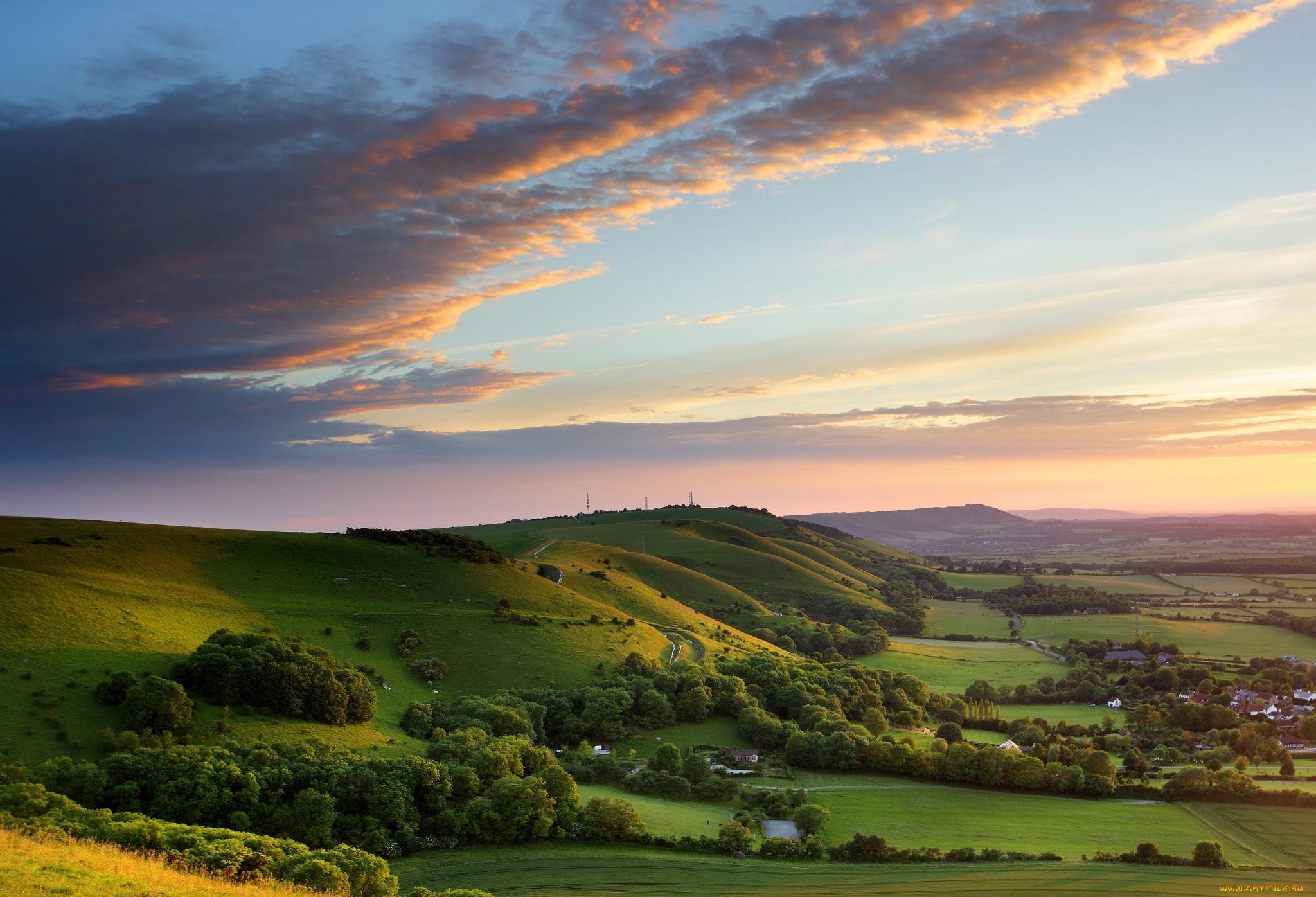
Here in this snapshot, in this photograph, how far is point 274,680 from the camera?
75.9 metres

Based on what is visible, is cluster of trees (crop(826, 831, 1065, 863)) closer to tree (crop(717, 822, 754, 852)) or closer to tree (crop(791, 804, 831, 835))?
tree (crop(791, 804, 831, 835))

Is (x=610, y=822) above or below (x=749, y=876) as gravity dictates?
above

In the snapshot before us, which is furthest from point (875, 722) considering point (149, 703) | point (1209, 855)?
point (149, 703)

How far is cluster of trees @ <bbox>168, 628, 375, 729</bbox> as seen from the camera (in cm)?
7325

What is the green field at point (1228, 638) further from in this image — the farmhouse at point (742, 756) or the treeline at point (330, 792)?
the treeline at point (330, 792)

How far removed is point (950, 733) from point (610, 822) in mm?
70193

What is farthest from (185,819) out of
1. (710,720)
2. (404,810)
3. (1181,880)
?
(1181,880)

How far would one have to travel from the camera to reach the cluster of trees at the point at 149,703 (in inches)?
2517

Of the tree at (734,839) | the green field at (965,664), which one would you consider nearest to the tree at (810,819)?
the tree at (734,839)

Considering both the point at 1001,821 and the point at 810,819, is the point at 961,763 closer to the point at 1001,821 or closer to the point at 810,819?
the point at 1001,821

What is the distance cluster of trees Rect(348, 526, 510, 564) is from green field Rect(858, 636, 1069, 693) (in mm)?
87255

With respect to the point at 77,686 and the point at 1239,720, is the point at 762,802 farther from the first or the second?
the point at 1239,720

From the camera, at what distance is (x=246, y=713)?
72.9 meters

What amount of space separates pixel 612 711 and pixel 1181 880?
6303 centimetres
